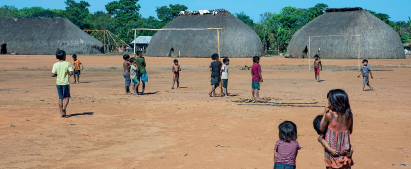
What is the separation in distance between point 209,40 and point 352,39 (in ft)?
46.6

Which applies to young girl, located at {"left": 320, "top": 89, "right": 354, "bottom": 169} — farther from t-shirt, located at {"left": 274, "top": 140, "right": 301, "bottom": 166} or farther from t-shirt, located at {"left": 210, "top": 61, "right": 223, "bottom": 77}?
t-shirt, located at {"left": 210, "top": 61, "right": 223, "bottom": 77}

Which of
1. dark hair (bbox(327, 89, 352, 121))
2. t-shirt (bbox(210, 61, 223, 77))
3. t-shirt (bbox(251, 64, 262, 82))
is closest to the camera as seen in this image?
dark hair (bbox(327, 89, 352, 121))

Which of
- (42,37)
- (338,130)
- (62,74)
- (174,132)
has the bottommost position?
(174,132)

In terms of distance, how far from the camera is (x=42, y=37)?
4712cm

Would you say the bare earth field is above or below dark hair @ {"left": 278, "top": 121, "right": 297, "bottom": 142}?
below

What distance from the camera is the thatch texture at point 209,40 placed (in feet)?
138

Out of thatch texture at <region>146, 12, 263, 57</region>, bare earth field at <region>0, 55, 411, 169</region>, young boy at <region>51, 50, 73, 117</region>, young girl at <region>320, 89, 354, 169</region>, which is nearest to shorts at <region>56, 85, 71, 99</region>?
young boy at <region>51, 50, 73, 117</region>

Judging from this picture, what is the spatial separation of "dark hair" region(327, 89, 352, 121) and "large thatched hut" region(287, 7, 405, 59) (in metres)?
36.7

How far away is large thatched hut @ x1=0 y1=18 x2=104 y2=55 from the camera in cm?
4647

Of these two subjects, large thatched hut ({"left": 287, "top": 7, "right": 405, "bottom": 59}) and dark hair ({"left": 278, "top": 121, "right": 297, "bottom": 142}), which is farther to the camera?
large thatched hut ({"left": 287, "top": 7, "right": 405, "bottom": 59})

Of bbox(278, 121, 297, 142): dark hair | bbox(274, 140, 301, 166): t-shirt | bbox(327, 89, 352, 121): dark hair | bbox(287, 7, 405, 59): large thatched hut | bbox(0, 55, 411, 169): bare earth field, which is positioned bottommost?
bbox(0, 55, 411, 169): bare earth field

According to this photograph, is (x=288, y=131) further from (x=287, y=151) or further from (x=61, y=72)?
(x=61, y=72)

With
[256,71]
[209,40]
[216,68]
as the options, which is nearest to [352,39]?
[209,40]

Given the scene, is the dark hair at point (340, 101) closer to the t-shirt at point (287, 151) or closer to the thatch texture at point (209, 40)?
the t-shirt at point (287, 151)
